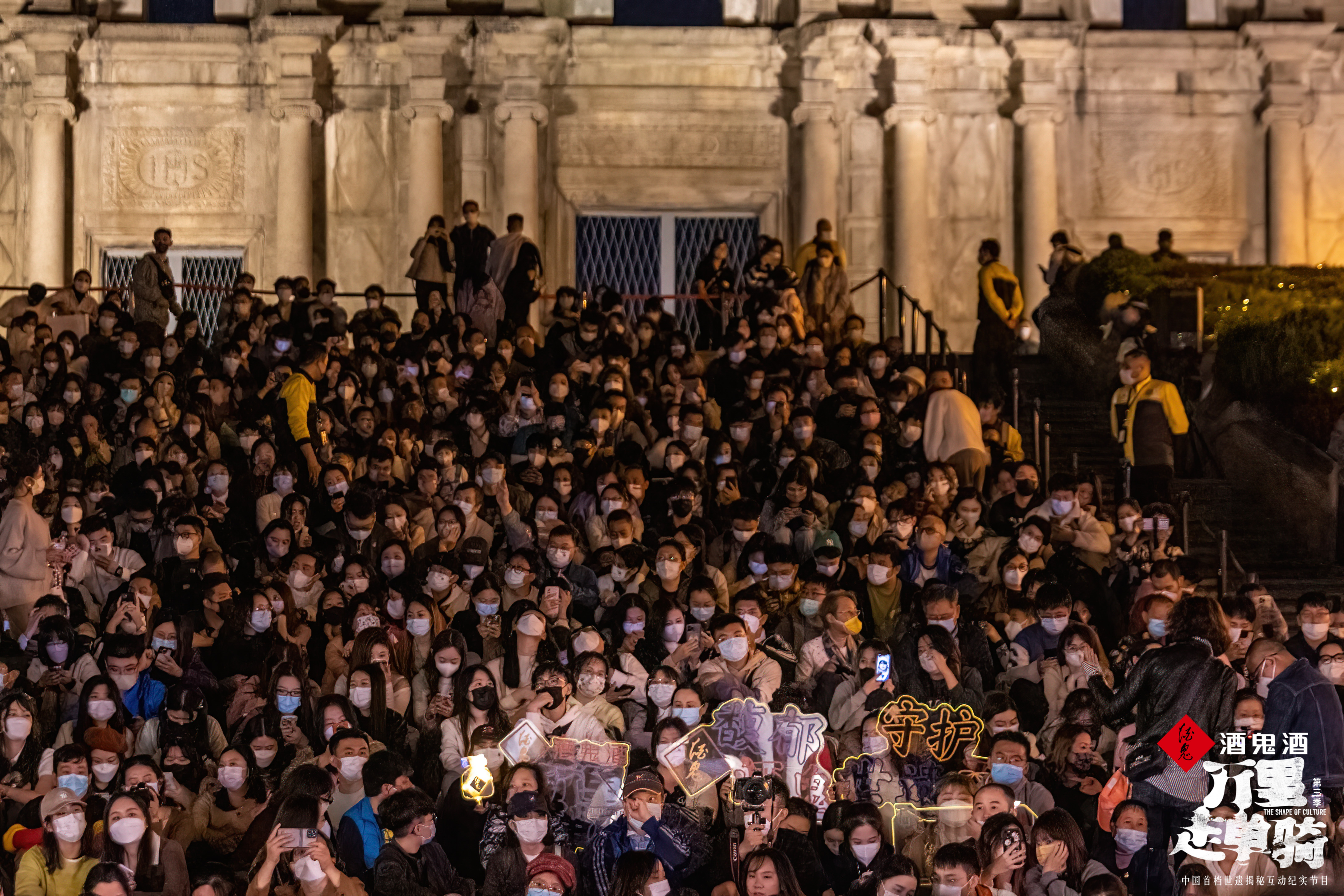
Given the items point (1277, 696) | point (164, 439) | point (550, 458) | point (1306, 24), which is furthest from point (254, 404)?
point (1306, 24)

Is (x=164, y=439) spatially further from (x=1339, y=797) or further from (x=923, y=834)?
(x=1339, y=797)

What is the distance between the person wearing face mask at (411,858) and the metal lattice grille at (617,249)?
1635 centimetres

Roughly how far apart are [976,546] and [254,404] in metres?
6.64

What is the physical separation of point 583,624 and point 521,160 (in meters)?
13.0

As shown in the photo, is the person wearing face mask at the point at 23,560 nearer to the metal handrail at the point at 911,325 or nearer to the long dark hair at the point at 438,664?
the long dark hair at the point at 438,664

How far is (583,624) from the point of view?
46.9 ft

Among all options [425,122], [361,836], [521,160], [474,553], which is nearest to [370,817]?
[361,836]

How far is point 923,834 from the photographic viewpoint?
11.8m

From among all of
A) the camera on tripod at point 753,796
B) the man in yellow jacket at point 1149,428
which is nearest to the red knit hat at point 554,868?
the camera on tripod at point 753,796

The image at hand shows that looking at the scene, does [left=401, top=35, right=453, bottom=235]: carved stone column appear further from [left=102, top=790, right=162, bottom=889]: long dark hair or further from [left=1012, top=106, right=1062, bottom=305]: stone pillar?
[left=102, top=790, right=162, bottom=889]: long dark hair

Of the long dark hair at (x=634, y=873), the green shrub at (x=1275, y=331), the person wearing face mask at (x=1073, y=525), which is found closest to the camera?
the long dark hair at (x=634, y=873)

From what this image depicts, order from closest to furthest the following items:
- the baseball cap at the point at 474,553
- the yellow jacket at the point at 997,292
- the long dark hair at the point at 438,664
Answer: the long dark hair at the point at 438,664 < the baseball cap at the point at 474,553 < the yellow jacket at the point at 997,292

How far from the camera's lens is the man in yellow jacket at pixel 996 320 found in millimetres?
20953

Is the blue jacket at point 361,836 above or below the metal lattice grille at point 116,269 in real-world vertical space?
below
